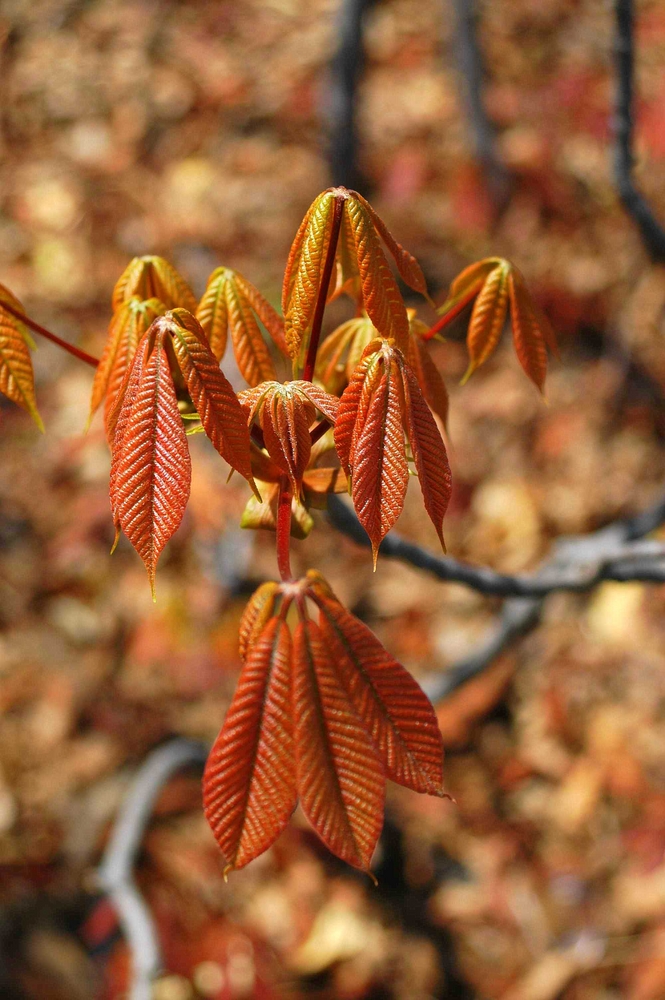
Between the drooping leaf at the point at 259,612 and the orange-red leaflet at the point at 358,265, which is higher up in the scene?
the orange-red leaflet at the point at 358,265

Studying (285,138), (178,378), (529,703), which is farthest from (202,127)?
(178,378)

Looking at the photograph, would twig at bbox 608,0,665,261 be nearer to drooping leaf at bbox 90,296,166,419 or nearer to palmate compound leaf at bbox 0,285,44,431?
drooping leaf at bbox 90,296,166,419

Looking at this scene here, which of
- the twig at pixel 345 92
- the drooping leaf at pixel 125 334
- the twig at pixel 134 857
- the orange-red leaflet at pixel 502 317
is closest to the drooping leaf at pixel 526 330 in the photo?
the orange-red leaflet at pixel 502 317

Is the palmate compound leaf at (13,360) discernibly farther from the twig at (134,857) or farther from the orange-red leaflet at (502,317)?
the twig at (134,857)

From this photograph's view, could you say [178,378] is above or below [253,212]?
below

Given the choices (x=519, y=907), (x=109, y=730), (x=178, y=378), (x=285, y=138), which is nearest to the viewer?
(x=178, y=378)

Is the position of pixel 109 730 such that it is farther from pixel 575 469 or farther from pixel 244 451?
pixel 244 451
